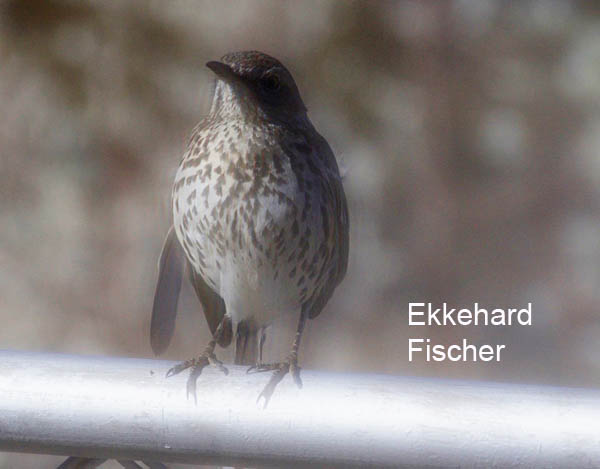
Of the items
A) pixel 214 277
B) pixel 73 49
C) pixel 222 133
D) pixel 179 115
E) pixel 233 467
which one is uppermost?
pixel 73 49

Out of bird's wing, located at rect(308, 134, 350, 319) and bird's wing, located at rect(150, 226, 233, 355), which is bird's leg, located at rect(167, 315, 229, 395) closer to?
bird's wing, located at rect(150, 226, 233, 355)

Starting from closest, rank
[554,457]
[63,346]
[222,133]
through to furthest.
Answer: [554,457], [222,133], [63,346]

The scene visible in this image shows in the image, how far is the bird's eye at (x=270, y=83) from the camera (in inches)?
42.4

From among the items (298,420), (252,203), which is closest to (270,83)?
(252,203)

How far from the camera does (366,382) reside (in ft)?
2.00

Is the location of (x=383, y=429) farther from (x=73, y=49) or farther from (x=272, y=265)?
(x=73, y=49)

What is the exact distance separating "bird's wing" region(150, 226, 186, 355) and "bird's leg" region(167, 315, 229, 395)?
0.19 feet

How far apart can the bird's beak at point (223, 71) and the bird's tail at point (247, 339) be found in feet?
1.06

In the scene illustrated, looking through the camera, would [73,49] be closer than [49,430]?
No

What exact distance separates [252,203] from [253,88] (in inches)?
5.5

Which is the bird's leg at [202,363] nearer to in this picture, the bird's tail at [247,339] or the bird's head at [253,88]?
the bird's tail at [247,339]

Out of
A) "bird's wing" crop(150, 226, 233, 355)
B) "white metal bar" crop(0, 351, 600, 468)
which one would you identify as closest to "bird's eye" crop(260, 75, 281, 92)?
"bird's wing" crop(150, 226, 233, 355)

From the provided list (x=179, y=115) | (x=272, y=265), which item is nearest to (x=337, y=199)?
(x=272, y=265)

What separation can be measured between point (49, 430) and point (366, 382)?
0.69ft
